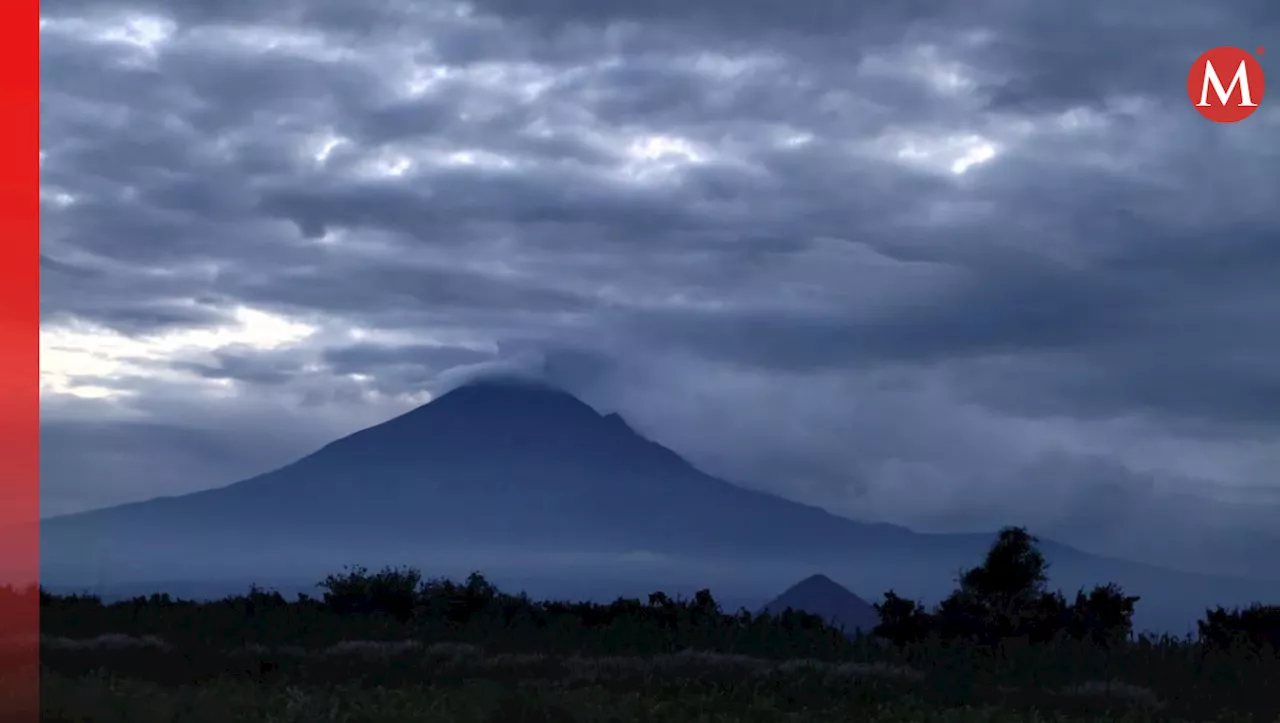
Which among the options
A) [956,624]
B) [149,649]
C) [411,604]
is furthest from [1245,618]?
[149,649]

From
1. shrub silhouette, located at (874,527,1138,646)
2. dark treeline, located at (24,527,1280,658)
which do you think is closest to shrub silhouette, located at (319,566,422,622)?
dark treeline, located at (24,527,1280,658)

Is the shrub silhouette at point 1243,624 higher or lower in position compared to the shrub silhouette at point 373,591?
lower

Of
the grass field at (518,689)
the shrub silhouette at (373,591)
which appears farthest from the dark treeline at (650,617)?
the grass field at (518,689)

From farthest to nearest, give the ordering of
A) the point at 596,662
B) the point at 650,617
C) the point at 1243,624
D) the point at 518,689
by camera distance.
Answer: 1. the point at 1243,624
2. the point at 650,617
3. the point at 596,662
4. the point at 518,689

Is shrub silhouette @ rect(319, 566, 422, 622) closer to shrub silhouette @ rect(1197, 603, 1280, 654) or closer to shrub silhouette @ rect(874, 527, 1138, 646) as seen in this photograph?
shrub silhouette @ rect(874, 527, 1138, 646)

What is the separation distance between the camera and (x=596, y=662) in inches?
893

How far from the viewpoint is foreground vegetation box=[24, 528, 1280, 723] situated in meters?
17.5

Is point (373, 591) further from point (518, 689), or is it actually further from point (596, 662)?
point (518, 689)

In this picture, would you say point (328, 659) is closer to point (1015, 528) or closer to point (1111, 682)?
point (1111, 682)

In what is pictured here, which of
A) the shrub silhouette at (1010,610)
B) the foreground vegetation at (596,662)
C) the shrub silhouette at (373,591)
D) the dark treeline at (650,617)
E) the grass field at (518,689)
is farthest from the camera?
the shrub silhouette at (373,591)

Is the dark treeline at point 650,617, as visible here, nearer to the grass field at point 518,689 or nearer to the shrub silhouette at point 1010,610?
the shrub silhouette at point 1010,610

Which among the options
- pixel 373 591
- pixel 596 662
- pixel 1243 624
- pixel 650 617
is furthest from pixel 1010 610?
pixel 373 591

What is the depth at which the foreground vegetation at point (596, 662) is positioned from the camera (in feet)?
57.4

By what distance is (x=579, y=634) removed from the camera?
2650cm
